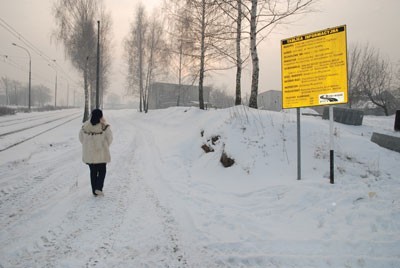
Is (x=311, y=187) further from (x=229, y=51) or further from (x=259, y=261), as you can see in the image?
(x=229, y=51)

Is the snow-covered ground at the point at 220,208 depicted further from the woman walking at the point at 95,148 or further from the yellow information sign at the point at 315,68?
the yellow information sign at the point at 315,68

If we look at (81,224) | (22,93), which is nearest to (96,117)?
(81,224)

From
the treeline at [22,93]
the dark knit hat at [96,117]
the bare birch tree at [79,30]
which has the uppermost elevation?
the treeline at [22,93]

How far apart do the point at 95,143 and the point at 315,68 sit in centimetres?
493

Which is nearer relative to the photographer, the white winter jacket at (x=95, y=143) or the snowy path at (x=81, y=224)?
the snowy path at (x=81, y=224)

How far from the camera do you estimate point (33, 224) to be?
374 cm

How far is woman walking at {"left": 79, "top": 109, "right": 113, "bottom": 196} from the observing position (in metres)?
4.93

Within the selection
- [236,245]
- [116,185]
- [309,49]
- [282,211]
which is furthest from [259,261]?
[309,49]

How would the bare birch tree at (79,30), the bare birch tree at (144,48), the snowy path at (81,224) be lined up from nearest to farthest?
the snowy path at (81,224) → the bare birch tree at (79,30) → the bare birch tree at (144,48)

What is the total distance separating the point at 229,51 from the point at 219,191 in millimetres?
10064

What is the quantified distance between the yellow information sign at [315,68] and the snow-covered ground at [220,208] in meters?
1.76

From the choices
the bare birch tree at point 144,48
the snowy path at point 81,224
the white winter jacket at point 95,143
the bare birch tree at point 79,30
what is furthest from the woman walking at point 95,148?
the bare birch tree at point 144,48

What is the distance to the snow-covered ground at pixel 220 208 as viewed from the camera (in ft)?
10.2

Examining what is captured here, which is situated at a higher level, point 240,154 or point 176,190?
point 240,154
